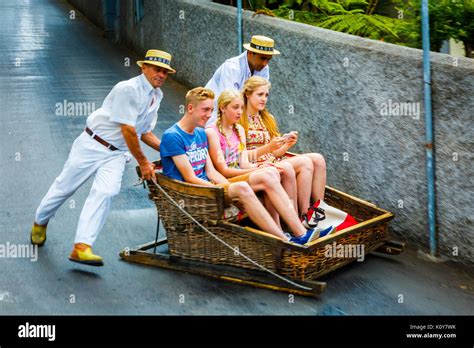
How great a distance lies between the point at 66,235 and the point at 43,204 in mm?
588

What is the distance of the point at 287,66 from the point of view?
9.87m

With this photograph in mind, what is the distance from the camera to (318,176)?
7141 millimetres

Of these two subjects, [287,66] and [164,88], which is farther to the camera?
[164,88]

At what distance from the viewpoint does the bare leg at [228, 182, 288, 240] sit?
634cm

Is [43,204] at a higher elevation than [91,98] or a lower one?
higher

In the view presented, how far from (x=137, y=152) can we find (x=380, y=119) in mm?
2563

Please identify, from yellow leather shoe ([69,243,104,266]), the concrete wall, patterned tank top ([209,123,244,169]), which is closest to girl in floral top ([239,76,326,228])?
patterned tank top ([209,123,244,169])

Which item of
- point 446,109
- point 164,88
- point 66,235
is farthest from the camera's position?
point 164,88

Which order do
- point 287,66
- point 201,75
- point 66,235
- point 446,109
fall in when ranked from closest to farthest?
point 446,109, point 66,235, point 287,66, point 201,75

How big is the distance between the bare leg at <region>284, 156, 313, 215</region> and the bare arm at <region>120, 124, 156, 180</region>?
4.03ft

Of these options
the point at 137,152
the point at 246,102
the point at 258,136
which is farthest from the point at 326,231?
the point at 137,152

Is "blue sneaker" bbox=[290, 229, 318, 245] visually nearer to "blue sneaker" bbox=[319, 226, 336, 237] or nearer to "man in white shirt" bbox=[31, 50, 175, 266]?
"blue sneaker" bbox=[319, 226, 336, 237]
